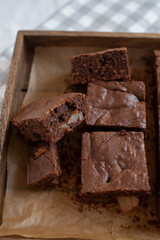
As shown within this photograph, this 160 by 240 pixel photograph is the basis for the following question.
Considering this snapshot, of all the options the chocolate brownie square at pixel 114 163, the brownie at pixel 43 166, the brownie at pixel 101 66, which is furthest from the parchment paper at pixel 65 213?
the brownie at pixel 101 66

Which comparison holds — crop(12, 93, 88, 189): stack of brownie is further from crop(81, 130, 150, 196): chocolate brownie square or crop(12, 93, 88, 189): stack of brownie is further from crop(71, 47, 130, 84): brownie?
crop(71, 47, 130, 84): brownie

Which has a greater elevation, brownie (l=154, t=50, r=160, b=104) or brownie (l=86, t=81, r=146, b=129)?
brownie (l=154, t=50, r=160, b=104)

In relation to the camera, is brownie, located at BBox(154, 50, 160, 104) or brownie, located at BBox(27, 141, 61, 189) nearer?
brownie, located at BBox(27, 141, 61, 189)

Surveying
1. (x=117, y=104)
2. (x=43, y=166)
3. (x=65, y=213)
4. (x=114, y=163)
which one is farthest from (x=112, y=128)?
(x=65, y=213)

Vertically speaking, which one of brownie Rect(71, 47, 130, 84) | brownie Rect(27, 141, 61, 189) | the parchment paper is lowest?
the parchment paper

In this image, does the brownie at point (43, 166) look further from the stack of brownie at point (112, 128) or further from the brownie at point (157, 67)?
the brownie at point (157, 67)

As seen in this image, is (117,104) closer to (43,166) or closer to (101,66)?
(101,66)

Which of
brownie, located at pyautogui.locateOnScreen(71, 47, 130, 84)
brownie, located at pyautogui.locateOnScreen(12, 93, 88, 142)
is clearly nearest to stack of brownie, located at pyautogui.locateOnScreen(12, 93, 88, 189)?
brownie, located at pyautogui.locateOnScreen(12, 93, 88, 142)
